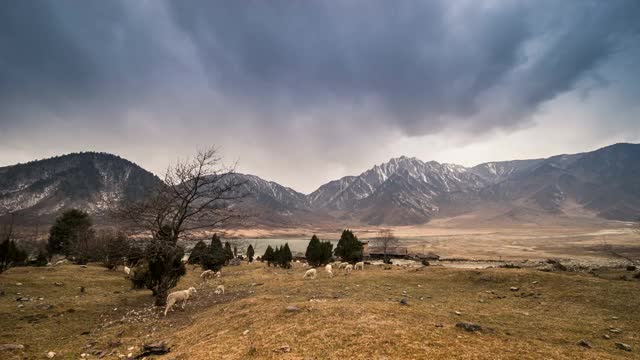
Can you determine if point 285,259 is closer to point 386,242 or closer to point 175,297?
point 175,297

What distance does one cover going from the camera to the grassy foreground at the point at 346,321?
1123 centimetres

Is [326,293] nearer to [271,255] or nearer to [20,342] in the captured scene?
[20,342]

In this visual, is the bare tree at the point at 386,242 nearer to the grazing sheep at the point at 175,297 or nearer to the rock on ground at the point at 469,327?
the grazing sheep at the point at 175,297

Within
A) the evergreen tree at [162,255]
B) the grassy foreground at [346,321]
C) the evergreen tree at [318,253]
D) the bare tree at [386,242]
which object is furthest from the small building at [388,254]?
the evergreen tree at [162,255]

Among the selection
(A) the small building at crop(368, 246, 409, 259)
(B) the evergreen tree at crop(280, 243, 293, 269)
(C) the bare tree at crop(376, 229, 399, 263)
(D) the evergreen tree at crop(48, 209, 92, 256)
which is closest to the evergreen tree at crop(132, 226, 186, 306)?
(B) the evergreen tree at crop(280, 243, 293, 269)

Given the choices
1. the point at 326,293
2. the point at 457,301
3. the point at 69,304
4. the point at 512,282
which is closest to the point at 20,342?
the point at 69,304

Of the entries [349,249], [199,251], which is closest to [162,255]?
[199,251]

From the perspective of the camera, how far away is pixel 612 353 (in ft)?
39.3

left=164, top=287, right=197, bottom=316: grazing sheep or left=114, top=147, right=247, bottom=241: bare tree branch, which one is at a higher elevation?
left=114, top=147, right=247, bottom=241: bare tree branch

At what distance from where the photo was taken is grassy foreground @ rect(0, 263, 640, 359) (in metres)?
11.2

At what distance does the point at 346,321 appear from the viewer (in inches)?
522

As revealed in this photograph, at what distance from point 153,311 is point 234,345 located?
11.5 metres

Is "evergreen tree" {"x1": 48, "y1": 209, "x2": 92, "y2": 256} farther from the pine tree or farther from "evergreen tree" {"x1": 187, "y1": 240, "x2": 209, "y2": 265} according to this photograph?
the pine tree

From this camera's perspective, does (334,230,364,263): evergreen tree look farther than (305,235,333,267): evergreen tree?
Yes
